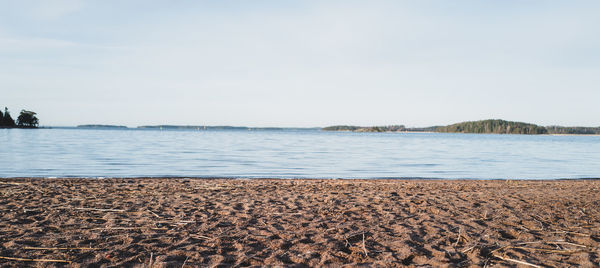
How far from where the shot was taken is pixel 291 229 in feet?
21.3

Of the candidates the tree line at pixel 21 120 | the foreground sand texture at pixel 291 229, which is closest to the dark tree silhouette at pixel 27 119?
the tree line at pixel 21 120

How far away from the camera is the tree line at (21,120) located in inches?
4341

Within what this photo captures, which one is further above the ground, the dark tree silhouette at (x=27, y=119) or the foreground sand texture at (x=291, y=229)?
the dark tree silhouette at (x=27, y=119)

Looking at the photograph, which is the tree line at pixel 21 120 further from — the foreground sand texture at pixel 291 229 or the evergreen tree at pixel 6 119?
the foreground sand texture at pixel 291 229

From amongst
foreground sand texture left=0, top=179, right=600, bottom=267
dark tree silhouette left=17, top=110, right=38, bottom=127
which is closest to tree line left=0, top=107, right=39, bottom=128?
dark tree silhouette left=17, top=110, right=38, bottom=127

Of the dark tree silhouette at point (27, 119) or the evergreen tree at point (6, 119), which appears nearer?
the evergreen tree at point (6, 119)

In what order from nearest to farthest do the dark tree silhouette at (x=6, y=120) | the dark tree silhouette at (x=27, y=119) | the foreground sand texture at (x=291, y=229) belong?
the foreground sand texture at (x=291, y=229)
the dark tree silhouette at (x=6, y=120)
the dark tree silhouette at (x=27, y=119)

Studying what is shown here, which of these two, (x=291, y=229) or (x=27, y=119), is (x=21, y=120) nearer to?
(x=27, y=119)

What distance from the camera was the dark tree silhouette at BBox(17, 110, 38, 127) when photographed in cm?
11588

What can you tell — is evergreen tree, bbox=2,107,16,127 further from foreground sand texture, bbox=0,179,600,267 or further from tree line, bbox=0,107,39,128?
foreground sand texture, bbox=0,179,600,267

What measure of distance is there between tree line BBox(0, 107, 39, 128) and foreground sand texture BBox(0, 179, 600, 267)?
424 ft

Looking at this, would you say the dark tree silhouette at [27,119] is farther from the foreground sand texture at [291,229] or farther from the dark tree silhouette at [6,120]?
the foreground sand texture at [291,229]

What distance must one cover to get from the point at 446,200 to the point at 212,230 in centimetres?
635

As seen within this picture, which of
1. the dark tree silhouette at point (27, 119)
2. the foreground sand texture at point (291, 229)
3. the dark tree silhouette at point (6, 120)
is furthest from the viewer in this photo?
the dark tree silhouette at point (27, 119)
